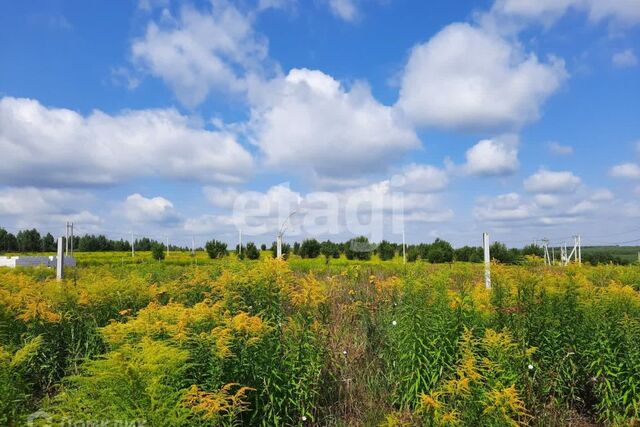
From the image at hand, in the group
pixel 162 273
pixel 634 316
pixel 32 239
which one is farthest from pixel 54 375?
pixel 32 239

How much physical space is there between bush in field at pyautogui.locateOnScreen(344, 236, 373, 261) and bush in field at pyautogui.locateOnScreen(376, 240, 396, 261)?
0.92 metres

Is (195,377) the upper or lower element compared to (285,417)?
Result: upper

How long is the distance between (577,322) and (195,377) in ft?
12.8

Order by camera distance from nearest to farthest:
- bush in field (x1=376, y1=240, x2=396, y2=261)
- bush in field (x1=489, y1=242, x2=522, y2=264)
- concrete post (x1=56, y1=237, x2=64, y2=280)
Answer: bush in field (x1=489, y1=242, x2=522, y2=264), concrete post (x1=56, y1=237, x2=64, y2=280), bush in field (x1=376, y1=240, x2=396, y2=261)

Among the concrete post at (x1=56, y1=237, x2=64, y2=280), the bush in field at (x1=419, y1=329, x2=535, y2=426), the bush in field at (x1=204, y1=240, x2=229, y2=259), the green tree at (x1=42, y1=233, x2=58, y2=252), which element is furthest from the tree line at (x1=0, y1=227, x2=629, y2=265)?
the bush in field at (x1=419, y1=329, x2=535, y2=426)

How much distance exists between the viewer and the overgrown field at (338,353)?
3326 millimetres

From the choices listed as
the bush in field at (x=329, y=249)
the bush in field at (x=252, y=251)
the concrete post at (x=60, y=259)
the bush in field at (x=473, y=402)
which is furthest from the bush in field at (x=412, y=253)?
the bush in field at (x=473, y=402)

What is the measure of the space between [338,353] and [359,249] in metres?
28.5

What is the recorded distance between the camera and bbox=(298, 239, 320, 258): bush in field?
35.1m

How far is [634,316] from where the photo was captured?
5082mm

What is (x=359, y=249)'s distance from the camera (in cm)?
3384

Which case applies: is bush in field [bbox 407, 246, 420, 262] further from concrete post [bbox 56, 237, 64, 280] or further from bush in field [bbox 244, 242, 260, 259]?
concrete post [bbox 56, 237, 64, 280]

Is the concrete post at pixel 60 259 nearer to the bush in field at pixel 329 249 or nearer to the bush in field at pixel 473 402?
the bush in field at pixel 473 402

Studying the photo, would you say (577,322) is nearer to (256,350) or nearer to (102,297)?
(256,350)
